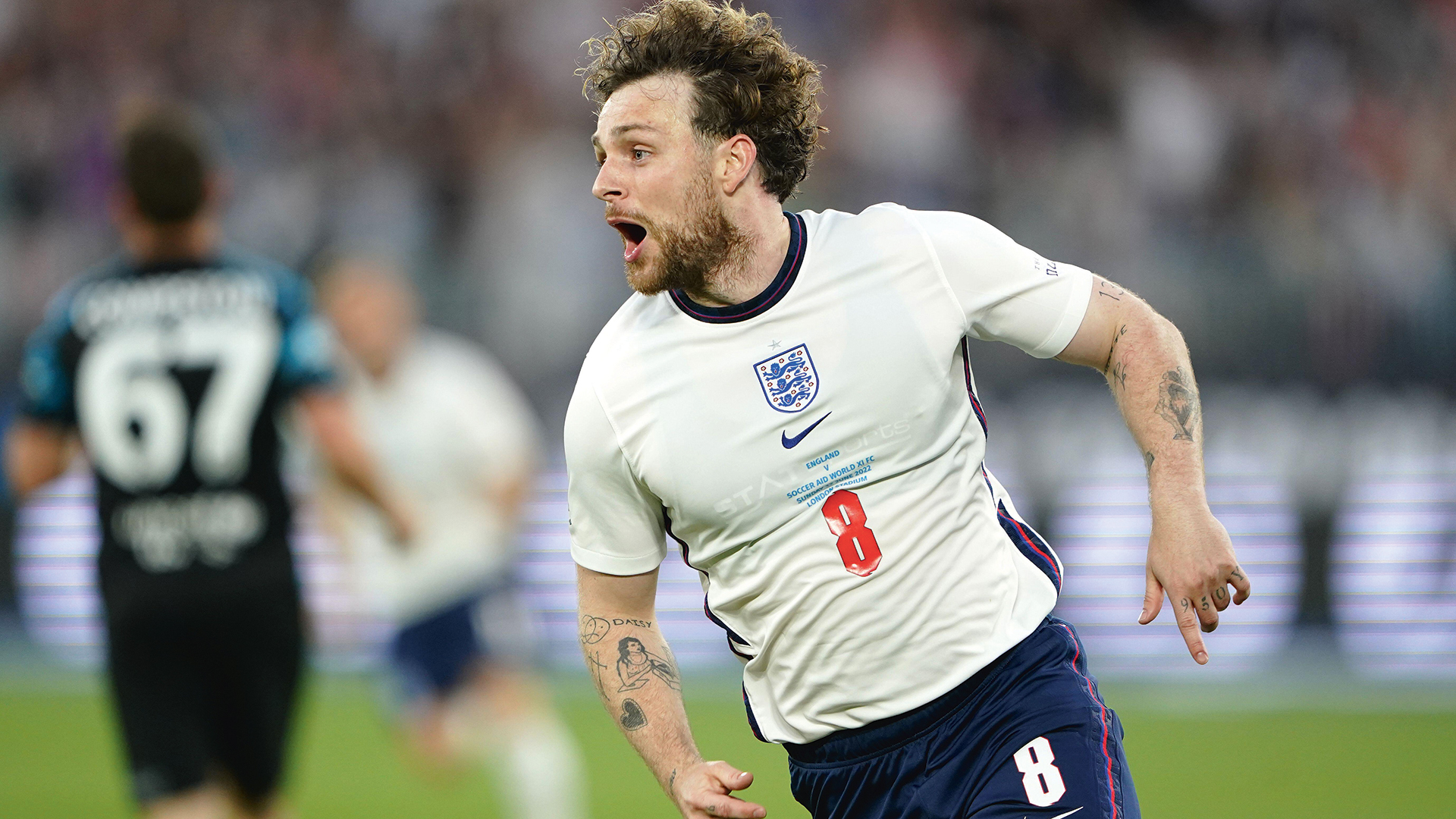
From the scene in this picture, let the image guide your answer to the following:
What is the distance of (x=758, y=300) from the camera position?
136 inches

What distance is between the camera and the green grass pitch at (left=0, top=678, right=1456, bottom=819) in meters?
7.46

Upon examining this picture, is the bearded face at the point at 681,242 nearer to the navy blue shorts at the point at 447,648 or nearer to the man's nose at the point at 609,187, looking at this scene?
the man's nose at the point at 609,187

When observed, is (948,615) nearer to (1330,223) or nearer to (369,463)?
(369,463)

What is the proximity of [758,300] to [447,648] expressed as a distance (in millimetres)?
4926

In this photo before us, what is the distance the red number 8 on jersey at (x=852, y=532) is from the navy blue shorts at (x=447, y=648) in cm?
477

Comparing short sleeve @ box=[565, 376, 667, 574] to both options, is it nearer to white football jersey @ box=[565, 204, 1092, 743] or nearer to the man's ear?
white football jersey @ box=[565, 204, 1092, 743]

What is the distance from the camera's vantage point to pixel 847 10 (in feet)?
44.5

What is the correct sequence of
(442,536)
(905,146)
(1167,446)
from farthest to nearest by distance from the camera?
(905,146) → (442,536) → (1167,446)

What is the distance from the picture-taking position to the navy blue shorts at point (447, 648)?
7.91 metres

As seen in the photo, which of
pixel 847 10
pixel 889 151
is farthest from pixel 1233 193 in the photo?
pixel 847 10

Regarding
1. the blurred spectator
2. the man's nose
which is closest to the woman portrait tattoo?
the man's nose

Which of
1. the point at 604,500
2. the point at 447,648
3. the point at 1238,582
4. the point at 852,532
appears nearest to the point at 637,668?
the point at 604,500

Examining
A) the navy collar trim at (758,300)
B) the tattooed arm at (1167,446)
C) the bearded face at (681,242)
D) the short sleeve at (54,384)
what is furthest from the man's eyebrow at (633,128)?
the short sleeve at (54,384)

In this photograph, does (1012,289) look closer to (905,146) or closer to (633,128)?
(633,128)
